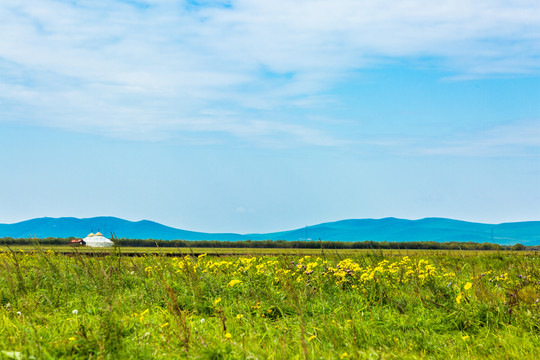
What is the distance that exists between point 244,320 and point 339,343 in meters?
1.44

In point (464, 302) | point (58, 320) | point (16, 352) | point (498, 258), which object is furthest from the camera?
point (498, 258)

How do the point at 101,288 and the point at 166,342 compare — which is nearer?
the point at 166,342

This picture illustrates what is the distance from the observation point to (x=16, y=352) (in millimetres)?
3969

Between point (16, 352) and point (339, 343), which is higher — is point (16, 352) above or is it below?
above

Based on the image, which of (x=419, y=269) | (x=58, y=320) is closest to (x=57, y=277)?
(x=58, y=320)

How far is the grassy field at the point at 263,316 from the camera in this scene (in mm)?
4625

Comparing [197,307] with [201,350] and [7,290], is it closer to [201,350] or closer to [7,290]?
[201,350]

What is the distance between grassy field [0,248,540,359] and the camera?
182 inches

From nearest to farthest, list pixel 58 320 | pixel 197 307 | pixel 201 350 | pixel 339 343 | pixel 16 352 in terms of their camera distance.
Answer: pixel 16 352 → pixel 201 350 → pixel 339 343 → pixel 58 320 → pixel 197 307

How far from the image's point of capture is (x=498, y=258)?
16.9 m

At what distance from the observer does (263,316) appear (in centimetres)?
675

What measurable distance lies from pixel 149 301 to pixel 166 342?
3.27m

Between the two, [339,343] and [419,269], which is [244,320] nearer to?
[339,343]

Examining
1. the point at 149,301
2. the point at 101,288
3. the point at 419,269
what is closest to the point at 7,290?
the point at 101,288
